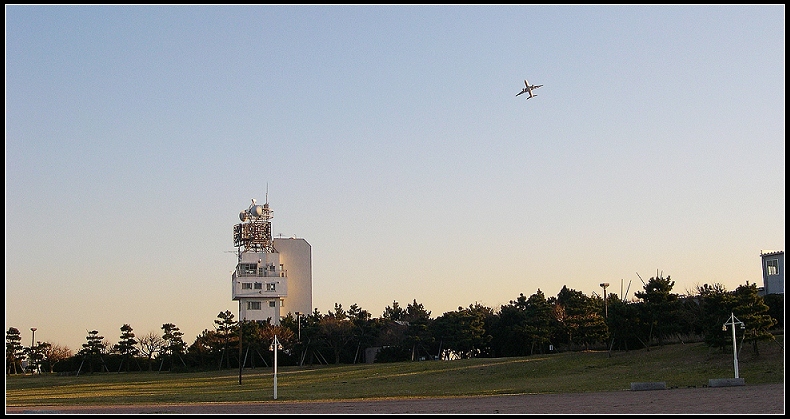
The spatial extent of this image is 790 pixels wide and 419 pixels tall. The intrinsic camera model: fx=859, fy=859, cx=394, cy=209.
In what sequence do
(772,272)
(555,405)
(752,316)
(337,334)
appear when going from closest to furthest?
(555,405) < (752,316) < (772,272) < (337,334)

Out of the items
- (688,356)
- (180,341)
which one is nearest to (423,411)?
(688,356)

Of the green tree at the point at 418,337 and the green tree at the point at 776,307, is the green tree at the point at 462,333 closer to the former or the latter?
the green tree at the point at 418,337

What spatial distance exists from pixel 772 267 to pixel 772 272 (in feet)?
1.23

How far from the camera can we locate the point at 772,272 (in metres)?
58.9

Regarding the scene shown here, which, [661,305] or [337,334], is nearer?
[661,305]

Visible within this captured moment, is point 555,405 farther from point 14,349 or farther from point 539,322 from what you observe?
point 14,349

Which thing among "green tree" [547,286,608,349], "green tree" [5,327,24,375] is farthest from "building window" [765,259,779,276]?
"green tree" [5,327,24,375]

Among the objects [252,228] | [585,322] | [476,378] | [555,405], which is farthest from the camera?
[252,228]

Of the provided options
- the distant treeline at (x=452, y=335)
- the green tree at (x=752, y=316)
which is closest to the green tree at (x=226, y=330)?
the distant treeline at (x=452, y=335)

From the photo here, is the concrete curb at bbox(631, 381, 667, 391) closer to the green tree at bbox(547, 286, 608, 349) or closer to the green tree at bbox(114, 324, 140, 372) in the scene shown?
the green tree at bbox(547, 286, 608, 349)

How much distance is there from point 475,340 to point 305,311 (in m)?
36.1

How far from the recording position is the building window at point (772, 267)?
5850cm

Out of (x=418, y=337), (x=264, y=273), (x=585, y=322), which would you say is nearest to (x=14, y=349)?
(x=264, y=273)

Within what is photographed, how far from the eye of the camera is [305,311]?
98.6 metres
